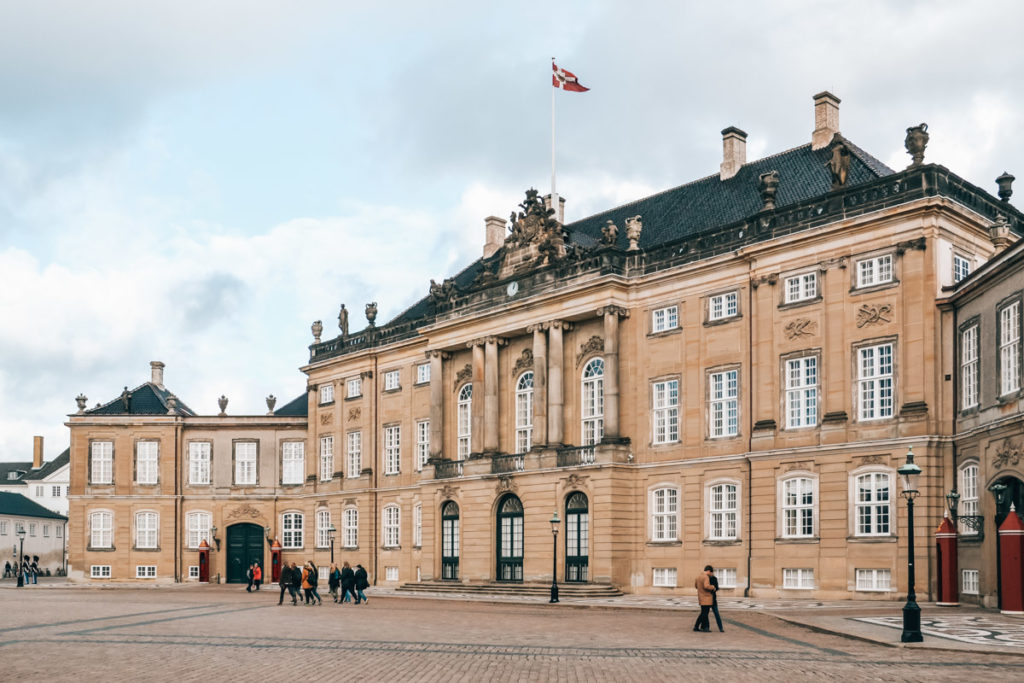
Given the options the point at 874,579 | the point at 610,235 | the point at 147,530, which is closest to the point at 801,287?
the point at 610,235

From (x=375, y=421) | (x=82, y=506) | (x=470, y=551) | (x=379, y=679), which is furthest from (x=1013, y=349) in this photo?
(x=82, y=506)

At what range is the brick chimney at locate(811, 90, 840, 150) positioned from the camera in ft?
153

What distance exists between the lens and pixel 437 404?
5534 cm

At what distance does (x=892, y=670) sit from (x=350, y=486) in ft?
158

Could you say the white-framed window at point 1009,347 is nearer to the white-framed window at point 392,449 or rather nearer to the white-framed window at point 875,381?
the white-framed window at point 875,381

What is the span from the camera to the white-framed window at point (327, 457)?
65.8 meters

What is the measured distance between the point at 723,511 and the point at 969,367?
1111cm

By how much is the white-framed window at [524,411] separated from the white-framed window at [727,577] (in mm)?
11655

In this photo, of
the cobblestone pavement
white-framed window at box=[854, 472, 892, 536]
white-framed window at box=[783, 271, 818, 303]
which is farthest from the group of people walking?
white-framed window at box=[783, 271, 818, 303]

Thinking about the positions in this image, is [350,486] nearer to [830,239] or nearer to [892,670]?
[830,239]

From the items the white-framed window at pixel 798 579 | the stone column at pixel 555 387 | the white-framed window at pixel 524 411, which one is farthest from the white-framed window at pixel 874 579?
the white-framed window at pixel 524 411

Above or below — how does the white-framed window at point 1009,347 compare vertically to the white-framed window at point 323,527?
above

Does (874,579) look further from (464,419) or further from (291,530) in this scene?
(291,530)

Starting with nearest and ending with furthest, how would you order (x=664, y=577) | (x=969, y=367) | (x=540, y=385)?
1. (x=969, y=367)
2. (x=664, y=577)
3. (x=540, y=385)
